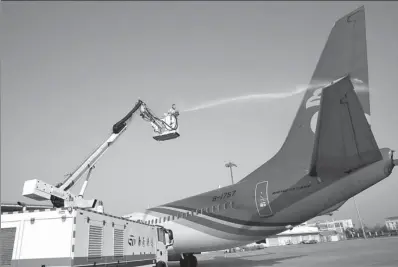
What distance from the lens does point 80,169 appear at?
10.8m

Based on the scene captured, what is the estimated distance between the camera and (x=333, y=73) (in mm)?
9570

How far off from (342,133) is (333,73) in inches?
161

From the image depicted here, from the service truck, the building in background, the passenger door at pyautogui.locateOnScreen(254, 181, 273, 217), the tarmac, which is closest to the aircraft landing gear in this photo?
the tarmac

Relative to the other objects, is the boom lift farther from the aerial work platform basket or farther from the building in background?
the building in background

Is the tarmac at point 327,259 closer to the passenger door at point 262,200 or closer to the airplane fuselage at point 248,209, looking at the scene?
the airplane fuselage at point 248,209

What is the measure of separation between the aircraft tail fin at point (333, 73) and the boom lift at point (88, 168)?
5201 millimetres

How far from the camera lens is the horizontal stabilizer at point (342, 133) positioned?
211 inches

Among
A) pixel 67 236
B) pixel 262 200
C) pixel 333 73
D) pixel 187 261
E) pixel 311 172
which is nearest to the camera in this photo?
pixel 67 236

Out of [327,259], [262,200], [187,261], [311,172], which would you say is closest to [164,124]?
[262,200]

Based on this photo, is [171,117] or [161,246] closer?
[161,246]

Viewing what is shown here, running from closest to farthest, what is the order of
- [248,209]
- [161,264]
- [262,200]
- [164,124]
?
[161,264], [262,200], [248,209], [164,124]

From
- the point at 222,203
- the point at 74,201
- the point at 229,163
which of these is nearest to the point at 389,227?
the point at 229,163

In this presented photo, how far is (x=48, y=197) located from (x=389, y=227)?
382 ft

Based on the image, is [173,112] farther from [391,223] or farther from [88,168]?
[391,223]
